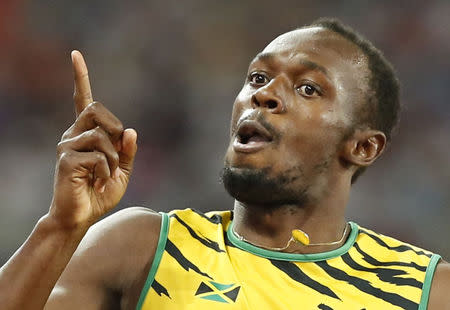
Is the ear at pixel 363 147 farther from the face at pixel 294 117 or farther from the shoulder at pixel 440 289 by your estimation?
the shoulder at pixel 440 289

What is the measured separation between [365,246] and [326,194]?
0.80ft

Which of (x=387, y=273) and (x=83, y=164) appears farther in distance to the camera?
(x=387, y=273)

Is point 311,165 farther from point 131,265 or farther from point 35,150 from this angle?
point 35,150

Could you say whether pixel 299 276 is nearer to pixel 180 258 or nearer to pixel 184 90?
pixel 180 258

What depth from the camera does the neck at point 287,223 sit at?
2734 mm

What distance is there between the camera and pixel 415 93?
5.24 m

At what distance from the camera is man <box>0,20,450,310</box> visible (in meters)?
2.50

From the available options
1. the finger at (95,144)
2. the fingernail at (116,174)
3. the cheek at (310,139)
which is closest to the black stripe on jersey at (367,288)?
the cheek at (310,139)

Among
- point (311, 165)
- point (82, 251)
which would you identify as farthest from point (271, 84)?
point (82, 251)

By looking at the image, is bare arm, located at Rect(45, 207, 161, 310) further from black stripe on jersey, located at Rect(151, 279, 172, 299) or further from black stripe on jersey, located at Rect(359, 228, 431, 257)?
black stripe on jersey, located at Rect(359, 228, 431, 257)

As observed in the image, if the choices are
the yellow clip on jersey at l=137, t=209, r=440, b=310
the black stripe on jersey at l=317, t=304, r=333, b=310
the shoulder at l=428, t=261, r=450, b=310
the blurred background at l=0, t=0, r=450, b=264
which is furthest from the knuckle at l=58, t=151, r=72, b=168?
the blurred background at l=0, t=0, r=450, b=264

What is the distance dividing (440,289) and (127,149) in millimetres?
1217

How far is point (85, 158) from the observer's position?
2018 mm

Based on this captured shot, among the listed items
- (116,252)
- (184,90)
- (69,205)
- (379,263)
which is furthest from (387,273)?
(184,90)
